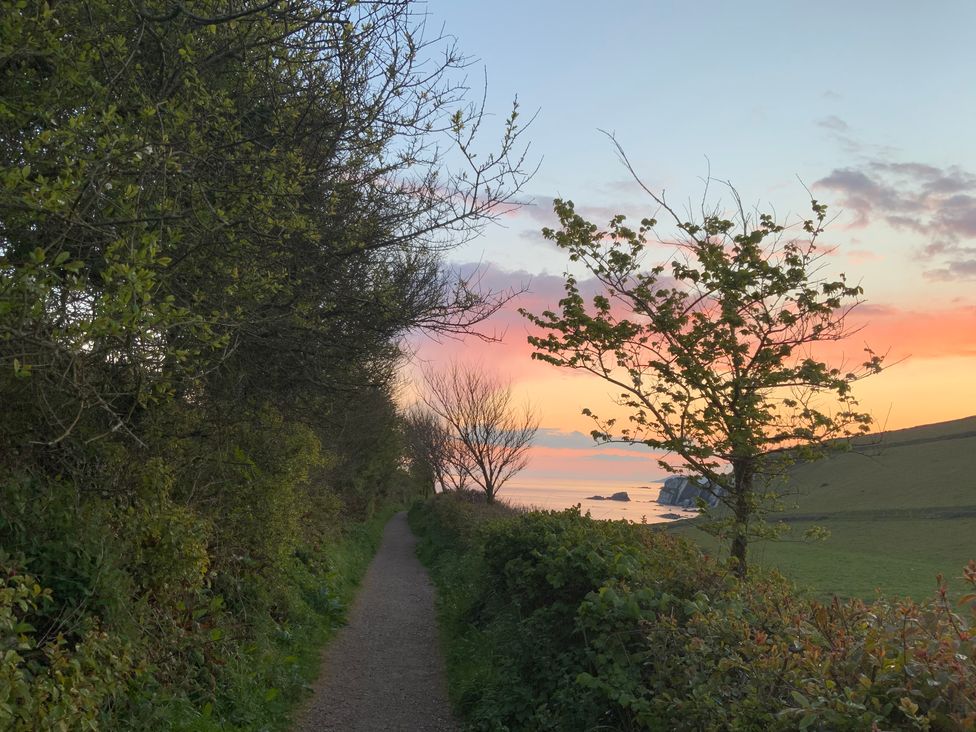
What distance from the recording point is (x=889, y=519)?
52.2 meters

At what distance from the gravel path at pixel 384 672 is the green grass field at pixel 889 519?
5112 mm

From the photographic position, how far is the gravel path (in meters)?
8.32

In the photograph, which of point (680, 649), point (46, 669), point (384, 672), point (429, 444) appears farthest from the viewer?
point (429, 444)

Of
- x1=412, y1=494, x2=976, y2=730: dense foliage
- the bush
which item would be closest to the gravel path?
x1=412, y1=494, x2=976, y2=730: dense foliage

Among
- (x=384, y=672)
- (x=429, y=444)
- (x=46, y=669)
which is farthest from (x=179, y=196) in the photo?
(x=429, y=444)

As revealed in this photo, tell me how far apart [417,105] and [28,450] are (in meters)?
5.00

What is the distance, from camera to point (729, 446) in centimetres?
1108

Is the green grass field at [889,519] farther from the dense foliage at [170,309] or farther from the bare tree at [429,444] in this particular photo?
the bare tree at [429,444]

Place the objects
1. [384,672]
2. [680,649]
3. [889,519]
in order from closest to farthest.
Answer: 1. [680,649]
2. [384,672]
3. [889,519]

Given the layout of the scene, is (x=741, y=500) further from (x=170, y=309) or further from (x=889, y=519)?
(x=889, y=519)

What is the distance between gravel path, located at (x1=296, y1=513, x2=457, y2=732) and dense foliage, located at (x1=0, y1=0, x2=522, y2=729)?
0.69m

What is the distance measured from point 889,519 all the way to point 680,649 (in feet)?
182

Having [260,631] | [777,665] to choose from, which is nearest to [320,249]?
[260,631]

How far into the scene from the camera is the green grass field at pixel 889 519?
27953 millimetres
